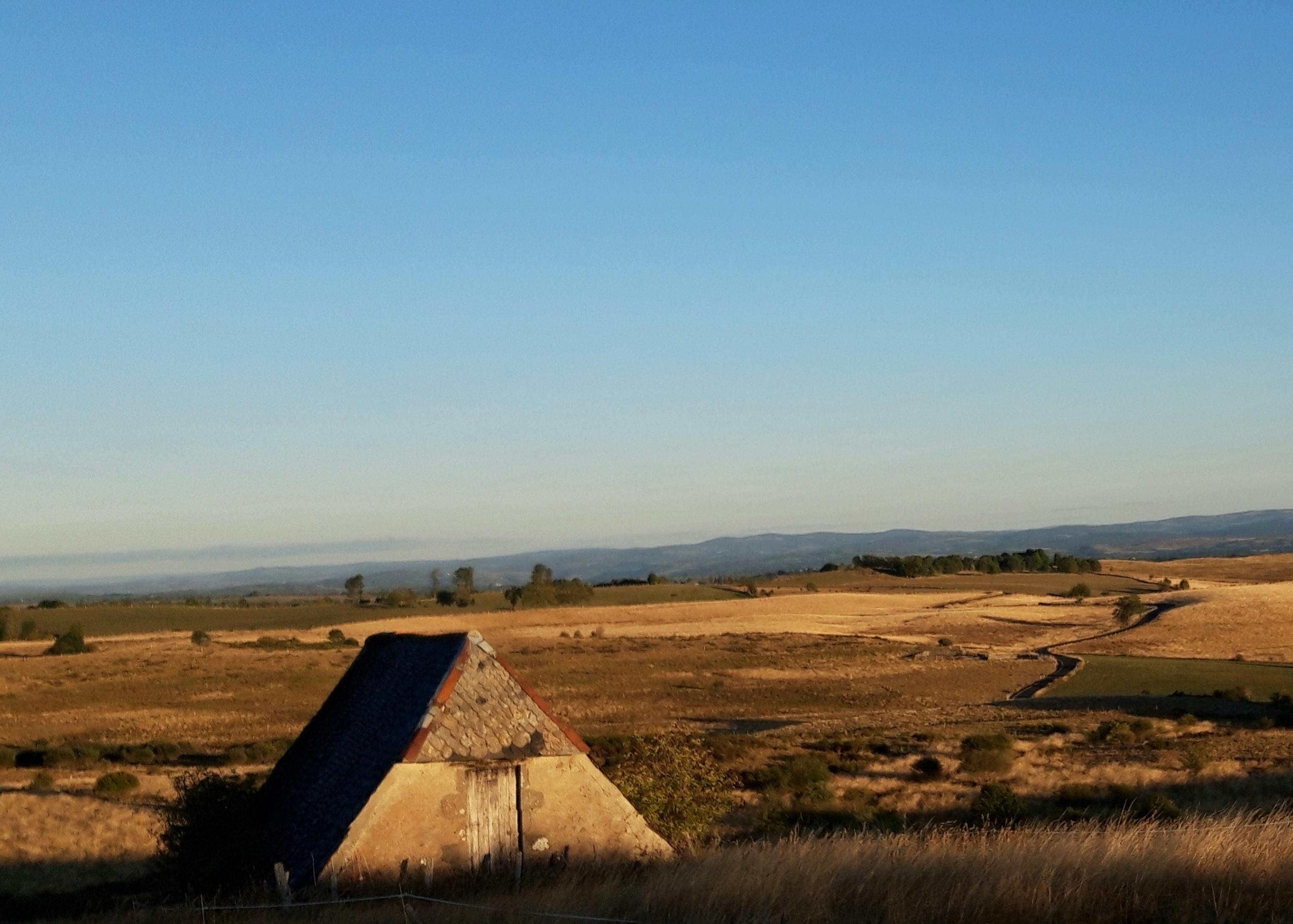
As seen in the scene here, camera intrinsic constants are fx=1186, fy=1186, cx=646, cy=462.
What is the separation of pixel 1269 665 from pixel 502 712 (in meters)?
59.2

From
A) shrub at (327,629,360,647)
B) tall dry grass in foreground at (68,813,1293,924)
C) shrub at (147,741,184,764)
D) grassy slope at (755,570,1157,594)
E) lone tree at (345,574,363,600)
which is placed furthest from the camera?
lone tree at (345,574,363,600)

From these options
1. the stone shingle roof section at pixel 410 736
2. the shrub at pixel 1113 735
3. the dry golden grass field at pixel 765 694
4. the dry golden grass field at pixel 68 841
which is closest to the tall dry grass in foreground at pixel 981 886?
the stone shingle roof section at pixel 410 736

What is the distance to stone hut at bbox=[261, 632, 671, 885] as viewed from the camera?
12.9m

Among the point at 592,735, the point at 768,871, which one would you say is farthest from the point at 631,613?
Result: the point at 768,871

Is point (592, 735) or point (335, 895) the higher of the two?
point (335, 895)

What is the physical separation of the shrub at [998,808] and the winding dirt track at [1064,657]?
2882cm

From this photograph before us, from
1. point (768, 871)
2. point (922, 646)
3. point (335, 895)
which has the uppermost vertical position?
point (768, 871)

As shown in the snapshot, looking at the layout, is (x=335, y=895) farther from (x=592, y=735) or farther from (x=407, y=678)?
(x=592, y=735)

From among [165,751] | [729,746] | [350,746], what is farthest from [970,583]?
[350,746]

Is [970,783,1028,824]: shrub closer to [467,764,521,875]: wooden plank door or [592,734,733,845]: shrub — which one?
[592,734,733,845]: shrub

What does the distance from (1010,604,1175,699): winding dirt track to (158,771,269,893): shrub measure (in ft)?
138

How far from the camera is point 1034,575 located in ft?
496

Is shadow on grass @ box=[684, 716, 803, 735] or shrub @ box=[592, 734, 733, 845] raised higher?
shrub @ box=[592, 734, 733, 845]

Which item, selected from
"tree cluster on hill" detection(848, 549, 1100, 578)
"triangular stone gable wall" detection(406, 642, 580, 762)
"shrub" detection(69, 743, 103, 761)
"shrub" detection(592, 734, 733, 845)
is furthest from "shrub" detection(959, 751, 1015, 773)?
"tree cluster on hill" detection(848, 549, 1100, 578)
